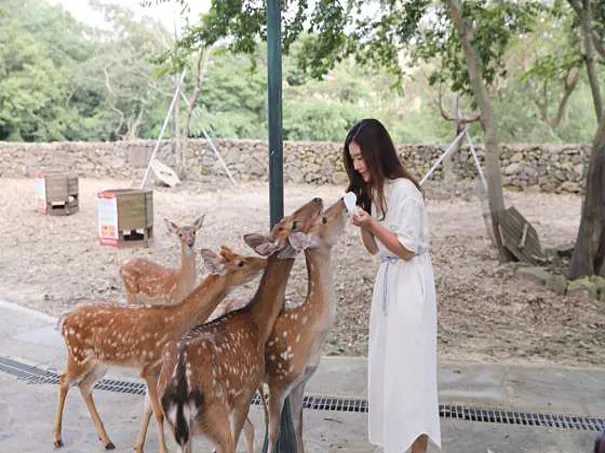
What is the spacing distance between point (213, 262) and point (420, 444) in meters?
1.12

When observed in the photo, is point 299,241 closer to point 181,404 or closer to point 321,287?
point 321,287

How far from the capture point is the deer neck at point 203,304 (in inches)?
120

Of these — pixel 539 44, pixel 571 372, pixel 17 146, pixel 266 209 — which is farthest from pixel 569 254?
pixel 17 146

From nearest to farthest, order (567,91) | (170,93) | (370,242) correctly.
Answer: (370,242), (567,91), (170,93)

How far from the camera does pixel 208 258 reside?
2973 millimetres

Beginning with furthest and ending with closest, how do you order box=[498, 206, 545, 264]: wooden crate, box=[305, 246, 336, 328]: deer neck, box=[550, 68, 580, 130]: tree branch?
1. box=[550, 68, 580, 130]: tree branch
2. box=[498, 206, 545, 264]: wooden crate
3. box=[305, 246, 336, 328]: deer neck

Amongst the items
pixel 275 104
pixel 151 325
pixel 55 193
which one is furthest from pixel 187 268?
pixel 55 193

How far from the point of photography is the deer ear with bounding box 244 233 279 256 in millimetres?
2717

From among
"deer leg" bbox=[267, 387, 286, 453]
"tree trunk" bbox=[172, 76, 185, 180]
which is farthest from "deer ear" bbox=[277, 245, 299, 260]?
"tree trunk" bbox=[172, 76, 185, 180]

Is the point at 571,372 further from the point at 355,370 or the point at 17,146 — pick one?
the point at 17,146

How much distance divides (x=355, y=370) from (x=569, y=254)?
4.45 metres

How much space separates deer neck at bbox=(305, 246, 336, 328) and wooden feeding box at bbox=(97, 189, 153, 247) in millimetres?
5933

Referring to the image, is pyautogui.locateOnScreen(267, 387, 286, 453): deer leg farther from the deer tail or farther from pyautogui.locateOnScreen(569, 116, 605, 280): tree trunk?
pyautogui.locateOnScreen(569, 116, 605, 280): tree trunk

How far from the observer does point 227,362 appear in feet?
8.43
